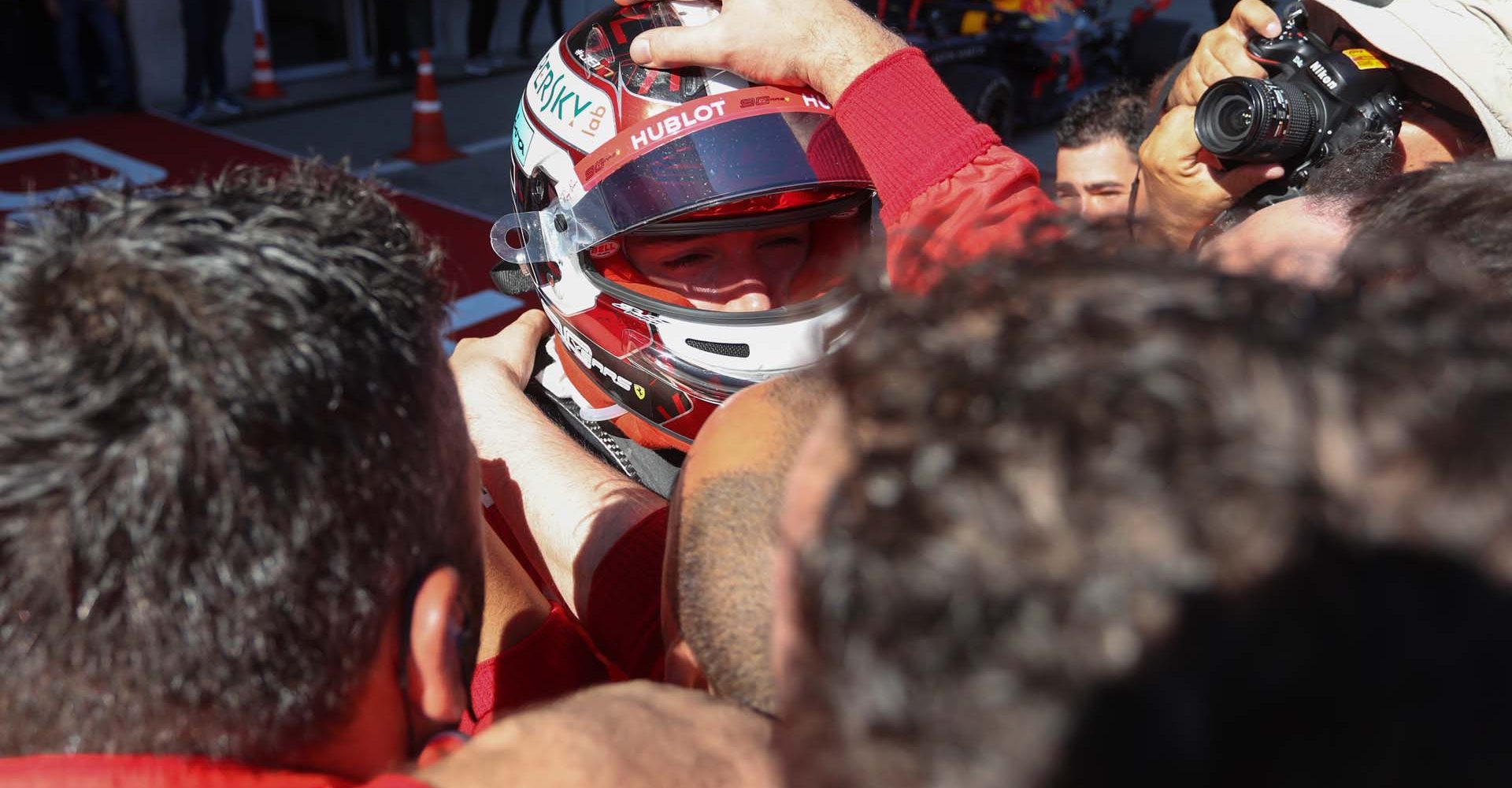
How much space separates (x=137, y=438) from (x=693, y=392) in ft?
4.23

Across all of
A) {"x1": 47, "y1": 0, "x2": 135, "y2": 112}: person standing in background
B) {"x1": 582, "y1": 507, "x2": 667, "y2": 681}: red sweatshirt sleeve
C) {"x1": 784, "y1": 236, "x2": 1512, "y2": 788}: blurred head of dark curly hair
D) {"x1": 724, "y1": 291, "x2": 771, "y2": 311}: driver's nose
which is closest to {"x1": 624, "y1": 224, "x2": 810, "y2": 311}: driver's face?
{"x1": 724, "y1": 291, "x2": 771, "y2": 311}: driver's nose

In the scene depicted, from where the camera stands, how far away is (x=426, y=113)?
26.2ft

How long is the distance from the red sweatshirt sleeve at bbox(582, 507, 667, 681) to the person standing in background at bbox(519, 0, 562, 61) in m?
10.3

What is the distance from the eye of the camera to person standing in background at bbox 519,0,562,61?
11.1 meters

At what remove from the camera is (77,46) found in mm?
8188

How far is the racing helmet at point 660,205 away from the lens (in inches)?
76.1

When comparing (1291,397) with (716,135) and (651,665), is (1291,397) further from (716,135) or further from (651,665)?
(716,135)

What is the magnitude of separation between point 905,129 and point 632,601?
2.90 ft

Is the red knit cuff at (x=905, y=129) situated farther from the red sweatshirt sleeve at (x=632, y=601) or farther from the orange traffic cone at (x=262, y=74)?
the orange traffic cone at (x=262, y=74)

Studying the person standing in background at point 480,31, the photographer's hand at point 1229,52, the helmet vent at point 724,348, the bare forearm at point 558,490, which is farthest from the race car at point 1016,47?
the bare forearm at point 558,490

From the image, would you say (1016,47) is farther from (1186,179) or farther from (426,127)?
(1186,179)

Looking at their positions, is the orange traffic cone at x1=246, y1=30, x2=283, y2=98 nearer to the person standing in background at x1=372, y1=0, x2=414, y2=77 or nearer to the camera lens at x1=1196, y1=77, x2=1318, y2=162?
the person standing in background at x1=372, y1=0, x2=414, y2=77

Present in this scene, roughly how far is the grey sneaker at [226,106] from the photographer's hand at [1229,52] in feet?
28.2

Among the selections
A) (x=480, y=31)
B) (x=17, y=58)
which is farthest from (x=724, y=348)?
(x=480, y=31)
